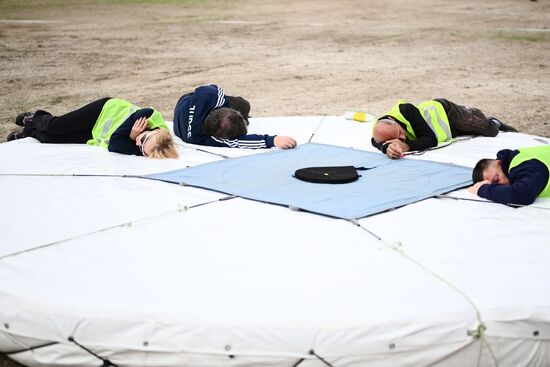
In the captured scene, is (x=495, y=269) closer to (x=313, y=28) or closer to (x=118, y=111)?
(x=118, y=111)

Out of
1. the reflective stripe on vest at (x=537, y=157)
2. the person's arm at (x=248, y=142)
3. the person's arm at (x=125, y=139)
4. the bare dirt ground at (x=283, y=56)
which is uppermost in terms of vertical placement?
the reflective stripe on vest at (x=537, y=157)

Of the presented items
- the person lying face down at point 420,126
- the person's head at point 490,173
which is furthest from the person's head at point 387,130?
the person's head at point 490,173

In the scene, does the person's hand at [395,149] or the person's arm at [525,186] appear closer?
the person's arm at [525,186]

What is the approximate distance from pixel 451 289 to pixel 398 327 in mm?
279

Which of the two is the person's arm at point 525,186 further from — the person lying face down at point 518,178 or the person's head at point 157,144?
the person's head at point 157,144

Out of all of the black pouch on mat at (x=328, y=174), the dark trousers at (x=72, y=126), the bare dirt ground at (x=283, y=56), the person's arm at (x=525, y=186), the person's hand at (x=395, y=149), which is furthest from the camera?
the bare dirt ground at (x=283, y=56)

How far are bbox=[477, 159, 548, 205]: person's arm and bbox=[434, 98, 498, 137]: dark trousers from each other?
118 centimetres

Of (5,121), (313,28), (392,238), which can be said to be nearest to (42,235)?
(392,238)

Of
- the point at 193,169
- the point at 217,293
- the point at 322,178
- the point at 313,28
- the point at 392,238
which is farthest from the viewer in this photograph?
the point at 313,28

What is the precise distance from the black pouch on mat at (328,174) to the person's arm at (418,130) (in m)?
0.60

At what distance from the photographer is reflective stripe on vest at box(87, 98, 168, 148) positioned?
4.10 metres

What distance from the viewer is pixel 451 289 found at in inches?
89.5

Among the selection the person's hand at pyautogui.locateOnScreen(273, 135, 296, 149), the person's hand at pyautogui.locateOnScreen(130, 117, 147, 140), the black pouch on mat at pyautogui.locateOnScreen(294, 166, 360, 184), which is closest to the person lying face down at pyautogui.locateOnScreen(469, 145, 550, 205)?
the black pouch on mat at pyautogui.locateOnScreen(294, 166, 360, 184)

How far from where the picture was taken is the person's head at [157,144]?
12.8 feet
